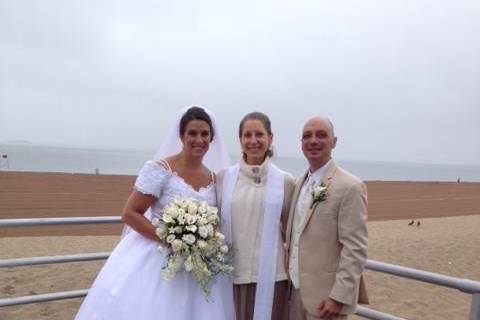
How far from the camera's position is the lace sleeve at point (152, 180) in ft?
10.1

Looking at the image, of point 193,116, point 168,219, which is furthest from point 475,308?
point 193,116

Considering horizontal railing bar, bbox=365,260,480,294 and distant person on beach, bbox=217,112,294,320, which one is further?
distant person on beach, bbox=217,112,294,320

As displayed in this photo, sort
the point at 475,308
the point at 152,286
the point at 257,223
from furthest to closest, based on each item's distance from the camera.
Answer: the point at 257,223
the point at 152,286
the point at 475,308

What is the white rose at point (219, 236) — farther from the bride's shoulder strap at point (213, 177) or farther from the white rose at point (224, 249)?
the bride's shoulder strap at point (213, 177)

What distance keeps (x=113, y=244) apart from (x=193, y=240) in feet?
31.3

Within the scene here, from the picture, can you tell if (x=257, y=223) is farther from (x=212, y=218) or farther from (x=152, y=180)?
(x=152, y=180)

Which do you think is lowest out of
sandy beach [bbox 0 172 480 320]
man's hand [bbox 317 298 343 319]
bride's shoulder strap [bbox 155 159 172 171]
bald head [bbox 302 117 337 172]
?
sandy beach [bbox 0 172 480 320]

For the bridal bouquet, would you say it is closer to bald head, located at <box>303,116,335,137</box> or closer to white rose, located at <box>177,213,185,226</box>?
white rose, located at <box>177,213,185,226</box>

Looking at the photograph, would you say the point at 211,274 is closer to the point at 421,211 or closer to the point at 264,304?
the point at 264,304

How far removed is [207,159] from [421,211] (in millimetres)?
23850

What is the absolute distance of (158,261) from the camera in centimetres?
300

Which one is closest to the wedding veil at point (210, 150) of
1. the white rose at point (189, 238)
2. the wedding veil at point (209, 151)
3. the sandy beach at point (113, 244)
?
the wedding veil at point (209, 151)

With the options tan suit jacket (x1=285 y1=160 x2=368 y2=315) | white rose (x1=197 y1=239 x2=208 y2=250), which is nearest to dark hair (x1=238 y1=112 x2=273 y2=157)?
tan suit jacket (x1=285 y1=160 x2=368 y2=315)

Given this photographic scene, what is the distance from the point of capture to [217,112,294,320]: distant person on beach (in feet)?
9.84
